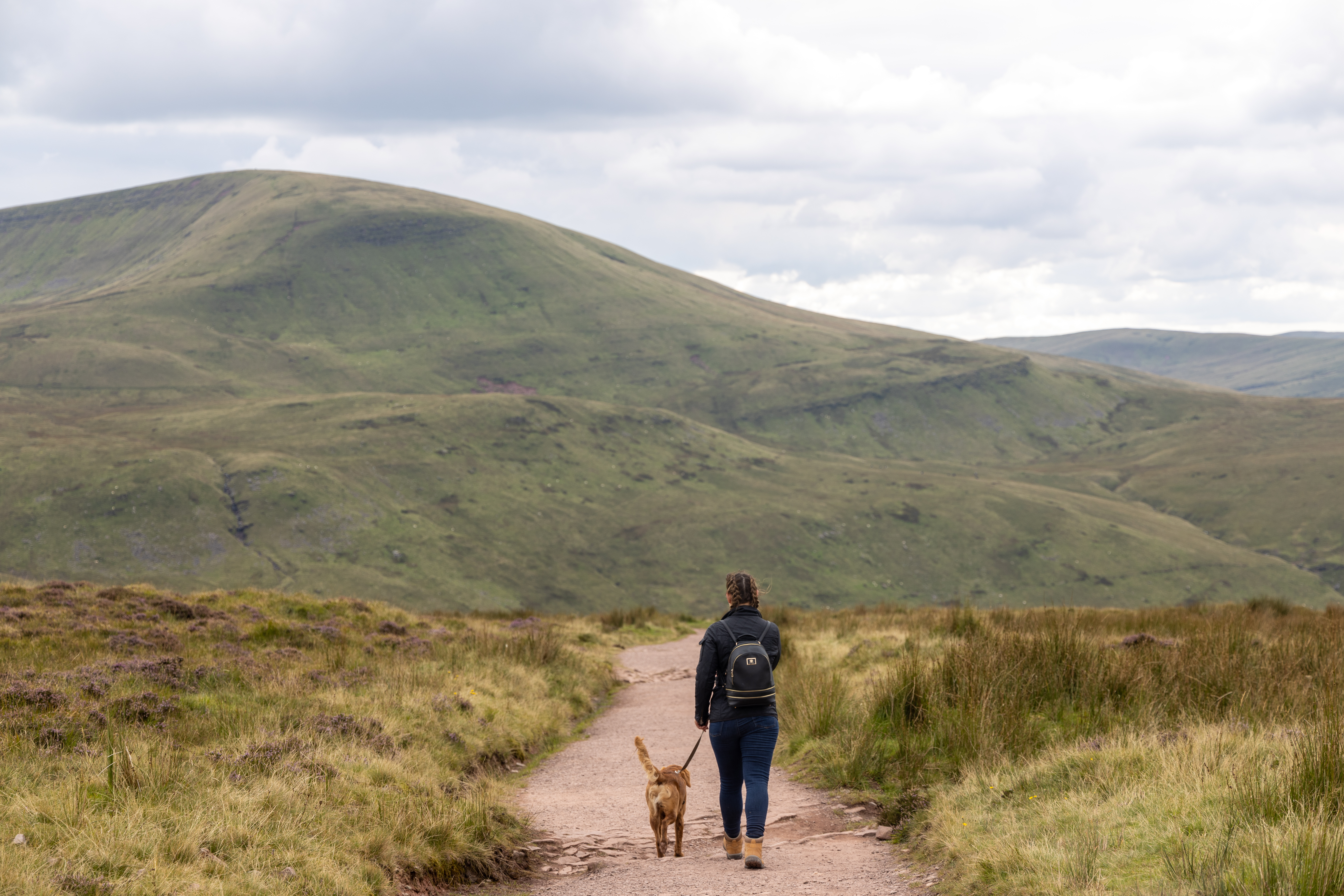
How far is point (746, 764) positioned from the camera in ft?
26.4

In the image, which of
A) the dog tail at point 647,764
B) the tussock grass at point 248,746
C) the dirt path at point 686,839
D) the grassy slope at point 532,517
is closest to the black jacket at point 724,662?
the dog tail at point 647,764

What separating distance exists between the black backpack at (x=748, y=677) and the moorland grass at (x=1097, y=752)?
201 cm

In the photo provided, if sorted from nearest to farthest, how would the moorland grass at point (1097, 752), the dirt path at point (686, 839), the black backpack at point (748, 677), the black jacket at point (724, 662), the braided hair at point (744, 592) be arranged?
the moorland grass at point (1097, 752) → the dirt path at point (686, 839) → the black backpack at point (748, 677) → the black jacket at point (724, 662) → the braided hair at point (744, 592)

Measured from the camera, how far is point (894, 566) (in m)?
142

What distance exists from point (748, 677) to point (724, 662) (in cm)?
36

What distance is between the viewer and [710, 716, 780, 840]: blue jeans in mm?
7891

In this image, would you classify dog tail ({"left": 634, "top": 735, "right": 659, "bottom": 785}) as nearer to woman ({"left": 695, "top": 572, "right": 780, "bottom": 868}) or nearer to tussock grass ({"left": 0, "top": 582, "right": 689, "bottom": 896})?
woman ({"left": 695, "top": 572, "right": 780, "bottom": 868})

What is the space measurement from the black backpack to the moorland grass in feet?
6.60

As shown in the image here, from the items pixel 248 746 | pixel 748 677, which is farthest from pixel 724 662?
pixel 248 746

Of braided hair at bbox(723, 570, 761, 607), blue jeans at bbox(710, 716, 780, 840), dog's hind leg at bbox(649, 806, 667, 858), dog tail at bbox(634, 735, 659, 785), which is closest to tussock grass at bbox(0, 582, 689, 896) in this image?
dog's hind leg at bbox(649, 806, 667, 858)

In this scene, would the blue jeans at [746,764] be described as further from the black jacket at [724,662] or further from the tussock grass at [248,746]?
the tussock grass at [248,746]

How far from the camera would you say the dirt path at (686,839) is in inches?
295

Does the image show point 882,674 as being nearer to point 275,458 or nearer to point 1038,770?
point 1038,770

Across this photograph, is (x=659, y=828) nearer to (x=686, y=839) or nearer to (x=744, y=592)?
(x=686, y=839)
